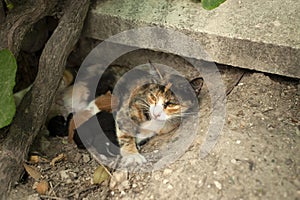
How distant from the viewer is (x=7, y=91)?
4.97ft

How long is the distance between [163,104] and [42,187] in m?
0.59

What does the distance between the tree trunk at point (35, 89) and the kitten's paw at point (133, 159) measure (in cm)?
38

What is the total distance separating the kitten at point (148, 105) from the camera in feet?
5.86

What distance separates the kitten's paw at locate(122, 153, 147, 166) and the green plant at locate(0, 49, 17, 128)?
51 centimetres

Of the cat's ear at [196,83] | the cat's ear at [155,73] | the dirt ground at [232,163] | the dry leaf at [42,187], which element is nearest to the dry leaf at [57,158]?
the dirt ground at [232,163]

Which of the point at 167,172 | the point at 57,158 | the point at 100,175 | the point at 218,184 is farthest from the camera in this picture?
the point at 57,158

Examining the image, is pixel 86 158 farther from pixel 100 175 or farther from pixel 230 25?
pixel 230 25

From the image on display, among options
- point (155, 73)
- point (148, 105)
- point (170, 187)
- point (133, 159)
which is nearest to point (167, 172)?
point (170, 187)

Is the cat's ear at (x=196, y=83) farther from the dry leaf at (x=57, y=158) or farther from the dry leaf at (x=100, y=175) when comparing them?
the dry leaf at (x=57, y=158)

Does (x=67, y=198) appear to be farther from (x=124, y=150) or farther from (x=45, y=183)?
(x=124, y=150)

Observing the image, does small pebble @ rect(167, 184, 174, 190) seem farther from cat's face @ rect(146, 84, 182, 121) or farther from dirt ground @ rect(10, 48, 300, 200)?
cat's face @ rect(146, 84, 182, 121)

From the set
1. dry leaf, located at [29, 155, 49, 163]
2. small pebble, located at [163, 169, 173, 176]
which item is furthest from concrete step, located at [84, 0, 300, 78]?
dry leaf, located at [29, 155, 49, 163]

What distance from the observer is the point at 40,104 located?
5.68 ft

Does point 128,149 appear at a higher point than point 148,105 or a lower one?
lower
